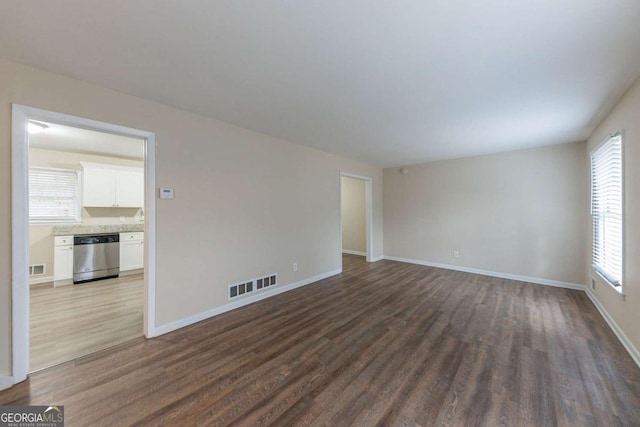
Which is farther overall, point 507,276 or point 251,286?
point 507,276

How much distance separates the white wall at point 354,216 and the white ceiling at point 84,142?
512 centimetres

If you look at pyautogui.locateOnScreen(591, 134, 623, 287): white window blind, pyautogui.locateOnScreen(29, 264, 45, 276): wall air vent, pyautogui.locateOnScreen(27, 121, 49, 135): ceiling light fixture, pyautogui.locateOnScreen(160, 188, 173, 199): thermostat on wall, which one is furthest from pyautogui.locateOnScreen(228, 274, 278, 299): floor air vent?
pyautogui.locateOnScreen(591, 134, 623, 287): white window blind

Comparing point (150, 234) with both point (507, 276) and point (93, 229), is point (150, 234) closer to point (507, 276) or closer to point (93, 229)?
point (93, 229)

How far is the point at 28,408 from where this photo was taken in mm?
1610

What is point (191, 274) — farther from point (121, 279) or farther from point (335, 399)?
point (121, 279)

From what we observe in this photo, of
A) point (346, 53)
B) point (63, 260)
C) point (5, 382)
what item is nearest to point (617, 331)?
point (346, 53)

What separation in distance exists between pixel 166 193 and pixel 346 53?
226 cm

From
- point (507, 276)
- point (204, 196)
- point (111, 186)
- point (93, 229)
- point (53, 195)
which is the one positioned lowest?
point (507, 276)

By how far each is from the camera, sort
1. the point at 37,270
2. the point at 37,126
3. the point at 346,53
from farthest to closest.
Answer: the point at 37,270 < the point at 37,126 < the point at 346,53

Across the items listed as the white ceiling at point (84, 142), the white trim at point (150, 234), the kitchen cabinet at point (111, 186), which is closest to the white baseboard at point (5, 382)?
the white trim at point (150, 234)

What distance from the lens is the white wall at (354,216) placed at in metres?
6.99

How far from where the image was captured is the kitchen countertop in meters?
4.27

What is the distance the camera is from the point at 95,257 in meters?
4.48

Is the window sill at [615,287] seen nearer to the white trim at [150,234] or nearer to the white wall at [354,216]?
the white wall at [354,216]
